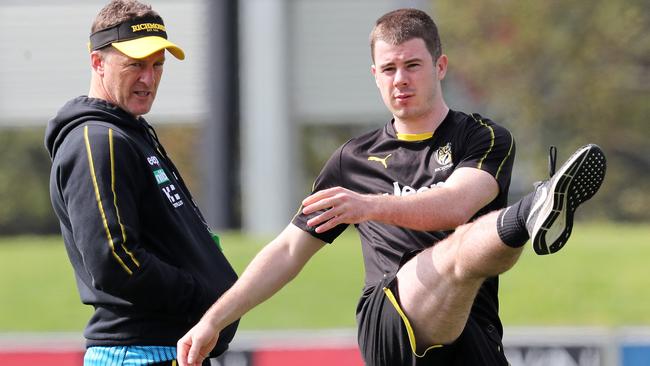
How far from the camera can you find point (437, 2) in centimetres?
2314

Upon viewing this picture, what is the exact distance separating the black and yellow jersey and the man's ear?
3.00 ft

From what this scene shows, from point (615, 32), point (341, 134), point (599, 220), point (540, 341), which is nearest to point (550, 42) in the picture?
point (615, 32)

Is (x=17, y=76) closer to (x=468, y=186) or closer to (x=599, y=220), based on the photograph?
(x=599, y=220)

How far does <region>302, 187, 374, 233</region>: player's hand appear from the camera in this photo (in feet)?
13.6

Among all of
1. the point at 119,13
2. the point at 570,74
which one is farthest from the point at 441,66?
the point at 570,74

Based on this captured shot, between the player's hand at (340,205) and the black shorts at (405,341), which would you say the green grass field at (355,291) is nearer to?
the black shorts at (405,341)

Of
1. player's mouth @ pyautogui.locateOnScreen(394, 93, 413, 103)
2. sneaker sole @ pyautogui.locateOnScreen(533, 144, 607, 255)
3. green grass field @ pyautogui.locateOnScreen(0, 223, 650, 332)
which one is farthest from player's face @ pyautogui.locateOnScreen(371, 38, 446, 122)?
green grass field @ pyautogui.locateOnScreen(0, 223, 650, 332)

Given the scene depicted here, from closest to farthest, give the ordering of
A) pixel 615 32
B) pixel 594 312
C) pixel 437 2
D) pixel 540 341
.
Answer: pixel 540 341
pixel 594 312
pixel 615 32
pixel 437 2

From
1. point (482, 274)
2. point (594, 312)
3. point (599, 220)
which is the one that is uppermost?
point (482, 274)

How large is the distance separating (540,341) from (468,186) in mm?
3644

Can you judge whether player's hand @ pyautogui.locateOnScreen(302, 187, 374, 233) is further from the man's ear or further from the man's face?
the man's ear

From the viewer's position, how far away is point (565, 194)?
13.1 ft

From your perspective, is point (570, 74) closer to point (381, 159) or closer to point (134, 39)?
point (381, 159)

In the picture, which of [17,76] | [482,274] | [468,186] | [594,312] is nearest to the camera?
[482,274]
